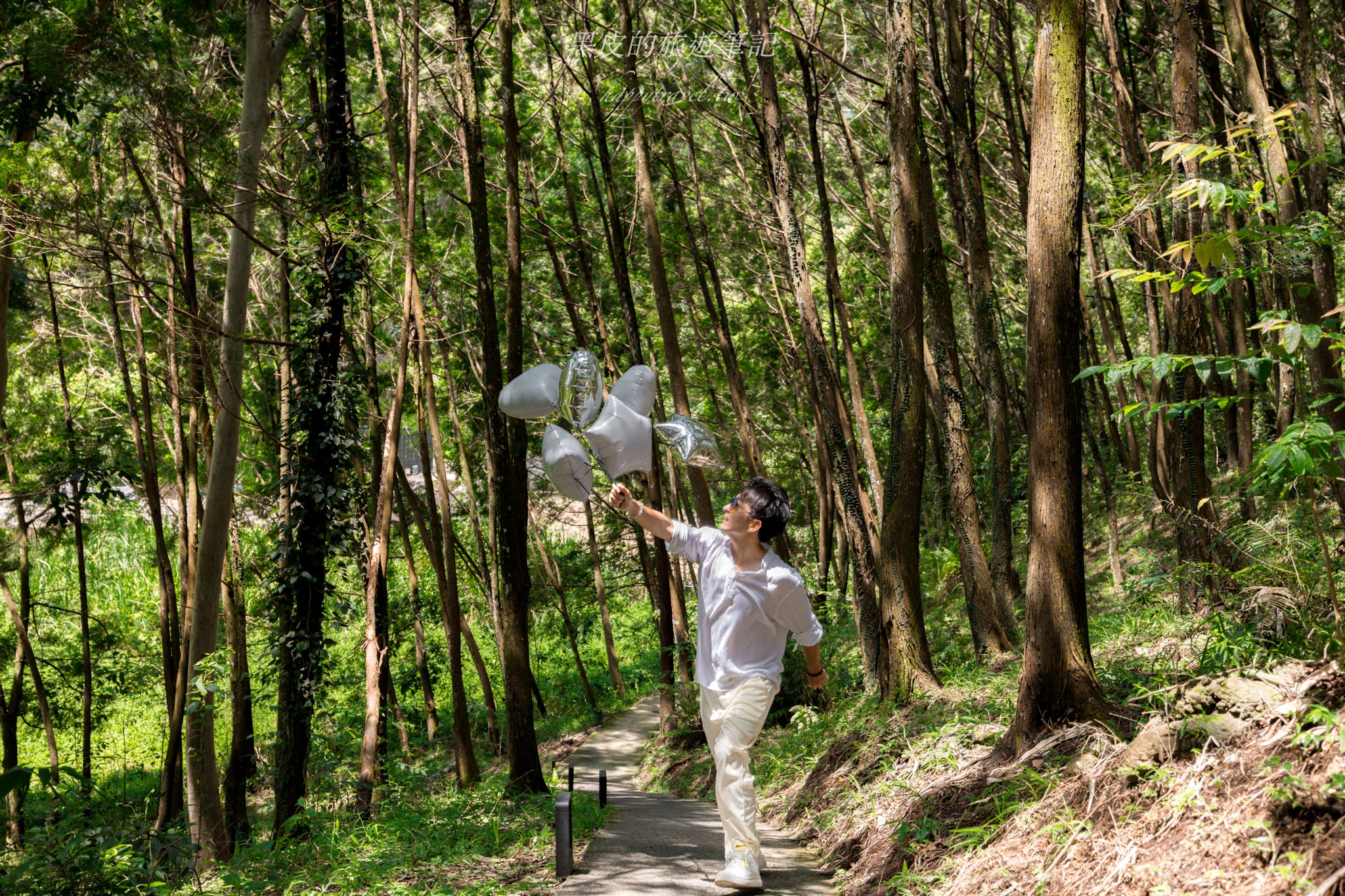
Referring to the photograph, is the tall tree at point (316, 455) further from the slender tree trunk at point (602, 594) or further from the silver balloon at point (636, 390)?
the slender tree trunk at point (602, 594)

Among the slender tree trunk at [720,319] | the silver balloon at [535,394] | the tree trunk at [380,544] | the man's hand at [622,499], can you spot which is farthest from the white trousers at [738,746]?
the slender tree trunk at [720,319]

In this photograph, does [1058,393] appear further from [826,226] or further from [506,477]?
[826,226]

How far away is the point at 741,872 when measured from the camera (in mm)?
4621

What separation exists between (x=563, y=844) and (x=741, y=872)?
102 cm

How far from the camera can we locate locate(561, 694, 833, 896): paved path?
15.6 ft

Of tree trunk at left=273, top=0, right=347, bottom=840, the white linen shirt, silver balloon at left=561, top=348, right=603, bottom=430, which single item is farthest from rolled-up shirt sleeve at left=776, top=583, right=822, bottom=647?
tree trunk at left=273, top=0, right=347, bottom=840

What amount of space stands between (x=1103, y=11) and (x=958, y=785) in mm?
8019

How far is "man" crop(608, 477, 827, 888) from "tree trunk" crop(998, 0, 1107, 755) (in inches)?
46.6

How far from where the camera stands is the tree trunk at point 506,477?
8766mm

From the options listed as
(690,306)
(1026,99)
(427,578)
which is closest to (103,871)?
(690,306)

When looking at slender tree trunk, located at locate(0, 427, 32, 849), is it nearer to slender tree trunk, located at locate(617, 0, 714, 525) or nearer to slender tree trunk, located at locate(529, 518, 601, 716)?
slender tree trunk, located at locate(529, 518, 601, 716)

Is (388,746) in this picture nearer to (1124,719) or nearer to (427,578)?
(427,578)

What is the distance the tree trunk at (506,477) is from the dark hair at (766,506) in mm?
4009

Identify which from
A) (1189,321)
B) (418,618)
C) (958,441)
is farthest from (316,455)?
(1189,321)
